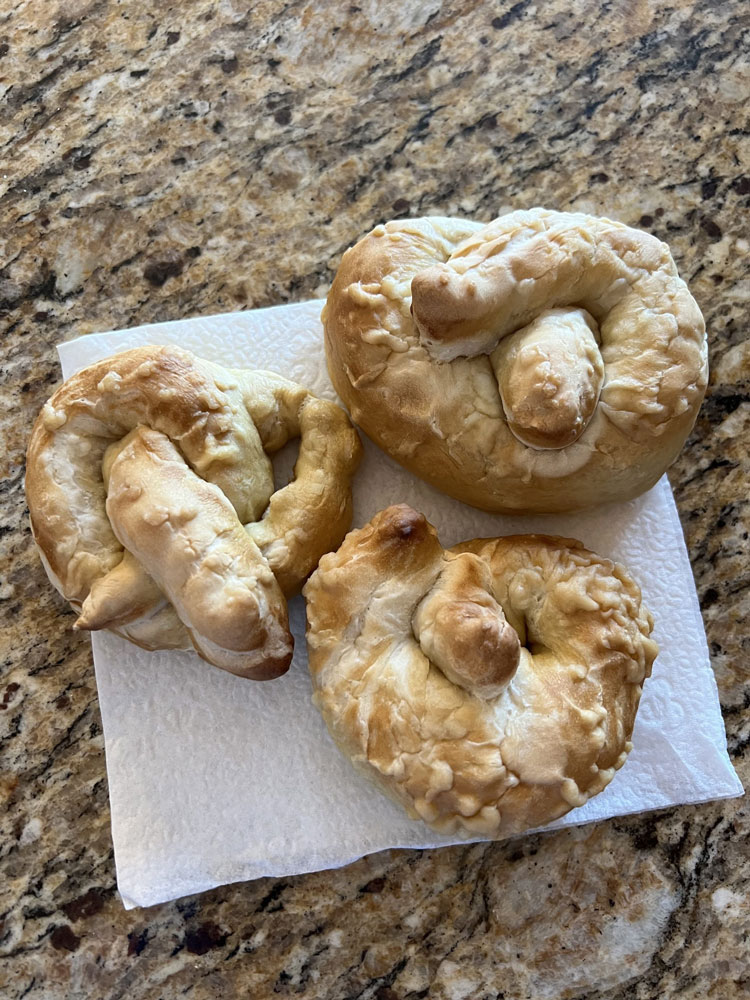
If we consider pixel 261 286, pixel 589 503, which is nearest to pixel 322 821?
pixel 589 503

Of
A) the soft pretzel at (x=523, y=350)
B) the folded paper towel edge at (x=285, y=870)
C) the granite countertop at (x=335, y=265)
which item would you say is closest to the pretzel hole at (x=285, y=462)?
the soft pretzel at (x=523, y=350)

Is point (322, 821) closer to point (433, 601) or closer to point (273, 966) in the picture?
point (273, 966)

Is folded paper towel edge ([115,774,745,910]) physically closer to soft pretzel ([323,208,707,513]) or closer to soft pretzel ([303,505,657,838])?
soft pretzel ([303,505,657,838])

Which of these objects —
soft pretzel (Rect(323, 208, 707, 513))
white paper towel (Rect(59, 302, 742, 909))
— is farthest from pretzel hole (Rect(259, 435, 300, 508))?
soft pretzel (Rect(323, 208, 707, 513))

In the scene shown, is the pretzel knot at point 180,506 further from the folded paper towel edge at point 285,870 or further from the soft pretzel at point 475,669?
the folded paper towel edge at point 285,870

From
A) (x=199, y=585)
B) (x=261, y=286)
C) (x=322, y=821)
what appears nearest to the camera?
(x=199, y=585)

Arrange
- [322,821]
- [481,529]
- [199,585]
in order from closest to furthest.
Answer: [199,585]
[322,821]
[481,529]

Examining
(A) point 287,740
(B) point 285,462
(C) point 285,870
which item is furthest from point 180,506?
(C) point 285,870
